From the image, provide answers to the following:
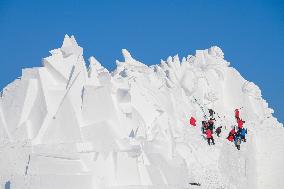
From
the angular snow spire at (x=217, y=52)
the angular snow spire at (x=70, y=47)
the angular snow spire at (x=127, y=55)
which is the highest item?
the angular snow spire at (x=217, y=52)

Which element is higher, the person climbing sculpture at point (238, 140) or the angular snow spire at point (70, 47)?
the angular snow spire at point (70, 47)

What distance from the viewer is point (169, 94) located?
30.0 m

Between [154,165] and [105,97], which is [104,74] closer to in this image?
[105,97]

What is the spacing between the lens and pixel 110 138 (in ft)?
72.7

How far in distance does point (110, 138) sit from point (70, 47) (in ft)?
16.5

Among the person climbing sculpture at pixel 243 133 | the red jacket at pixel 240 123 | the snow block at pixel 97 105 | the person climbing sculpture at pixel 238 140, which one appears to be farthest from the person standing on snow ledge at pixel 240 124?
the snow block at pixel 97 105

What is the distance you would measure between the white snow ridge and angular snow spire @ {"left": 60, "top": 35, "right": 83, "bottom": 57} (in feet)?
0.14

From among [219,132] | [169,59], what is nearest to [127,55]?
[169,59]

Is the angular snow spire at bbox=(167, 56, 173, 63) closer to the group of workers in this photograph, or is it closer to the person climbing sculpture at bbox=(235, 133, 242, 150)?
the group of workers

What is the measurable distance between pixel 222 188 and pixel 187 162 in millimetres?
1969

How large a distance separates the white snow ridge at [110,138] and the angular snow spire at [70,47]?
0.04 m

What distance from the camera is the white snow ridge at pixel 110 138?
20.9 m

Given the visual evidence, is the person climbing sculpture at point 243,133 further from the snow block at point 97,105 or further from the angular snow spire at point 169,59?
the snow block at point 97,105

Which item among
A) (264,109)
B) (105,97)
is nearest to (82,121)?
(105,97)
